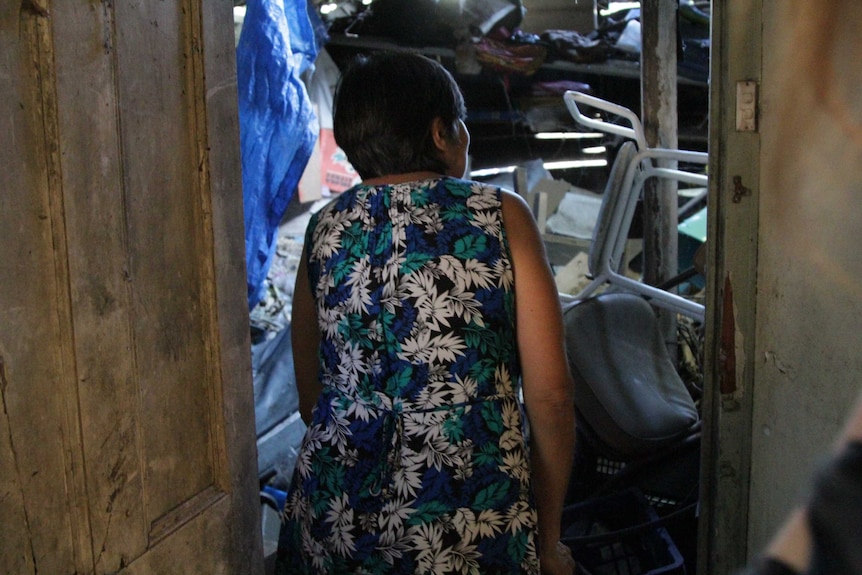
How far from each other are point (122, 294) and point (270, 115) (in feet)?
5.29

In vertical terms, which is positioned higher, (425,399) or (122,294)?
(122,294)

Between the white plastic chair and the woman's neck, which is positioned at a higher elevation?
the woman's neck

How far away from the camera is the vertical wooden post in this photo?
14.3 feet

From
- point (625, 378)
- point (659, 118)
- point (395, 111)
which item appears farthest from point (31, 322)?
point (659, 118)

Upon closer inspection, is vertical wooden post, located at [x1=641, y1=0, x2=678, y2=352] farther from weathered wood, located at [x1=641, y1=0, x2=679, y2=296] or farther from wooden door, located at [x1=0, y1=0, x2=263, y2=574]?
wooden door, located at [x1=0, y1=0, x2=263, y2=574]

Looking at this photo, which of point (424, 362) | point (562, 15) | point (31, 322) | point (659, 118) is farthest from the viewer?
point (659, 118)

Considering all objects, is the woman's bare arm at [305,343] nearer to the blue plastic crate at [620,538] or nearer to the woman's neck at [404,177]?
the woman's neck at [404,177]

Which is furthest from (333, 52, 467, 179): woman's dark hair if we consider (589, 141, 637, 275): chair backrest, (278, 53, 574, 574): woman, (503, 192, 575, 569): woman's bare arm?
(589, 141, 637, 275): chair backrest

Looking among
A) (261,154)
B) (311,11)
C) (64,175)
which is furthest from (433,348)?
(311,11)

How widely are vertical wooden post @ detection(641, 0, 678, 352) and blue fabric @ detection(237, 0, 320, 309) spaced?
2051mm

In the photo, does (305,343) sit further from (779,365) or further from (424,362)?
(779,365)

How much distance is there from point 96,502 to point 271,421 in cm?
323

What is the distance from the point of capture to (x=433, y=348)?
5.03ft

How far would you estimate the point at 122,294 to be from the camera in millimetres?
1349
